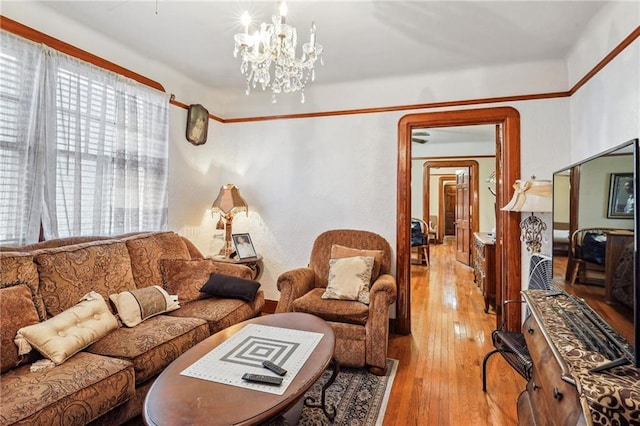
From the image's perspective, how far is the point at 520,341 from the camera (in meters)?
2.16

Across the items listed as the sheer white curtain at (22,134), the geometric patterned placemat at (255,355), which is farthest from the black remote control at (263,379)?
the sheer white curtain at (22,134)

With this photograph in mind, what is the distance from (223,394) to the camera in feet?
4.24

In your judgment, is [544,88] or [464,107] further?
[464,107]

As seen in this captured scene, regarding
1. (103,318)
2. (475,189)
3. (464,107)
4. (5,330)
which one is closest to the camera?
(5,330)

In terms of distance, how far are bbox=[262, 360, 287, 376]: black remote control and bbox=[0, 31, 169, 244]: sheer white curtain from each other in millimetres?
1890

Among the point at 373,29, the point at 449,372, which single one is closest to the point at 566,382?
the point at 449,372

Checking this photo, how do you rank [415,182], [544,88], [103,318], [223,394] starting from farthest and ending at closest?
1. [415,182]
2. [544,88]
3. [103,318]
4. [223,394]

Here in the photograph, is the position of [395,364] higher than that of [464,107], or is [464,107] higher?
[464,107]

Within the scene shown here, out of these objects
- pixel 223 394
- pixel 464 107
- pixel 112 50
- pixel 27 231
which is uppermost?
pixel 112 50

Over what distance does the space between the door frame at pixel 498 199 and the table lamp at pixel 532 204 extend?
0.11m

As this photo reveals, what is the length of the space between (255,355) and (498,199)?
9.16ft

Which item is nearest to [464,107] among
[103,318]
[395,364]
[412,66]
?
[412,66]

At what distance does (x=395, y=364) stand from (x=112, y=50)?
3521 millimetres

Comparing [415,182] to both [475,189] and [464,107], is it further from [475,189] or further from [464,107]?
[464,107]
